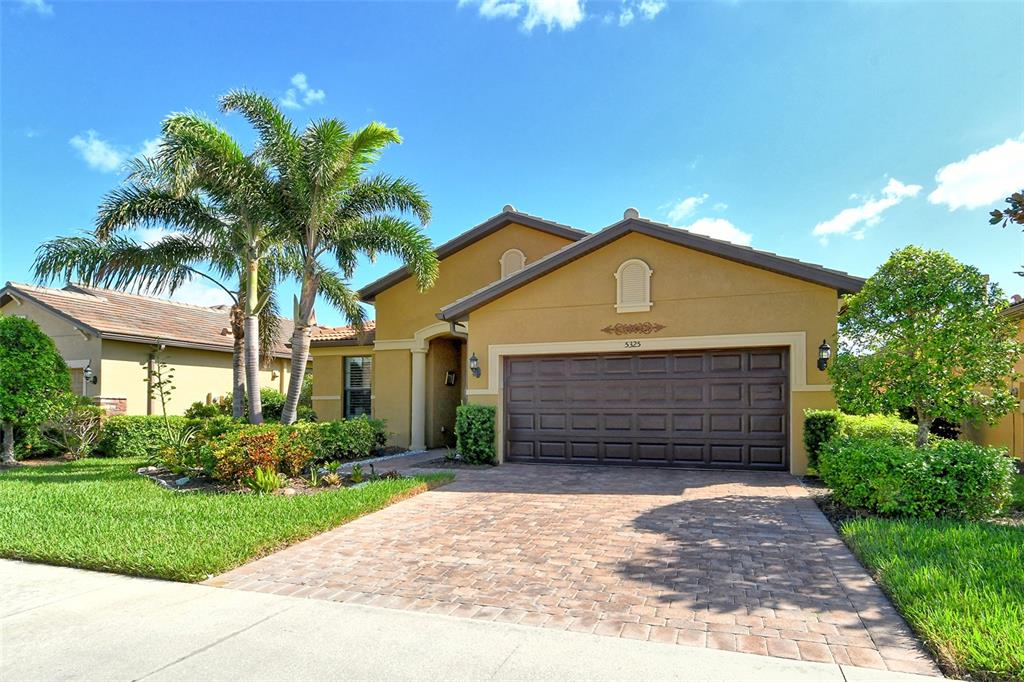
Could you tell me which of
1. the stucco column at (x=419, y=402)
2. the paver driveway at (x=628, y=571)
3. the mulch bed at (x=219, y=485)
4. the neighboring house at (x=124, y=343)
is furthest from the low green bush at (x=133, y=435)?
the paver driveway at (x=628, y=571)

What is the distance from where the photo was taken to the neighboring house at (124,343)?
16203 millimetres

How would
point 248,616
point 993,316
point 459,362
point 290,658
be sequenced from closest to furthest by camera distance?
point 290,658 < point 248,616 < point 993,316 < point 459,362

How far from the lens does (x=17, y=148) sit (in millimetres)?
12789

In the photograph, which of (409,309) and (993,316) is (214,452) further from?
(993,316)

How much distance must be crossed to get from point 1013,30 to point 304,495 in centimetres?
1327

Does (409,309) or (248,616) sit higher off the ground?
(409,309)

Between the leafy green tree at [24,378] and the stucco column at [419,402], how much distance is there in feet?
28.9

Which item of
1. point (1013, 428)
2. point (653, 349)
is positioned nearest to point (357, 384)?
point (653, 349)

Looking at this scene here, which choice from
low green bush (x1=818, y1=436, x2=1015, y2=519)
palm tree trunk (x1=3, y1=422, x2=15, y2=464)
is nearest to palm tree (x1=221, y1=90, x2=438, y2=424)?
palm tree trunk (x1=3, y1=422, x2=15, y2=464)

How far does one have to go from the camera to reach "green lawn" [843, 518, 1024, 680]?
348 centimetres

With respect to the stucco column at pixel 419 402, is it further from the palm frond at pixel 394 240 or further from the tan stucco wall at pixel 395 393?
the palm frond at pixel 394 240

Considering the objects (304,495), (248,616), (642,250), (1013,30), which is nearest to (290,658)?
(248,616)

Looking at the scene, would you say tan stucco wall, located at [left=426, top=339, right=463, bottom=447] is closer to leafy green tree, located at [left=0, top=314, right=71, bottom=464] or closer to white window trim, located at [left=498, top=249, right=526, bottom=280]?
white window trim, located at [left=498, top=249, right=526, bottom=280]

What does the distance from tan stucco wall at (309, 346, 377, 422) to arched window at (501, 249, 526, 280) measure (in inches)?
222
